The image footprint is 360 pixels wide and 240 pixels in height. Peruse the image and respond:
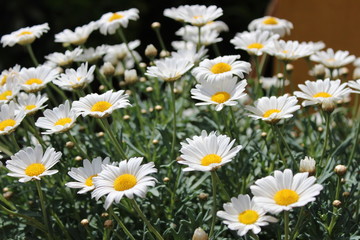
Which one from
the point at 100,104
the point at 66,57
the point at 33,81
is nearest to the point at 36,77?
the point at 33,81

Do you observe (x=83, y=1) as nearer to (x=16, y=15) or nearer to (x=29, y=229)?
(x=16, y=15)

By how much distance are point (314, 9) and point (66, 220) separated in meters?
1.46

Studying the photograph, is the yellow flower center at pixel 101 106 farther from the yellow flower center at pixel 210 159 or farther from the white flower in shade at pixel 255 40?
the white flower in shade at pixel 255 40

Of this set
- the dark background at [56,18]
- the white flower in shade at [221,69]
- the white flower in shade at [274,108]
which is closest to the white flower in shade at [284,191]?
the white flower in shade at [274,108]

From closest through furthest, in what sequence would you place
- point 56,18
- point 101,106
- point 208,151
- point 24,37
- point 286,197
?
point 286,197 → point 208,151 → point 101,106 → point 24,37 → point 56,18

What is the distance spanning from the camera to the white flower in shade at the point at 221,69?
1.13m

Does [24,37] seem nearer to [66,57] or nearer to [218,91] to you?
[66,57]

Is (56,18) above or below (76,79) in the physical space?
below

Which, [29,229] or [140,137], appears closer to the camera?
[29,229]

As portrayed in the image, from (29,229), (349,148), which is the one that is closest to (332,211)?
(349,148)

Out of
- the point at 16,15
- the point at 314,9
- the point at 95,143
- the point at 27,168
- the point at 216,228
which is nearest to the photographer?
the point at 27,168

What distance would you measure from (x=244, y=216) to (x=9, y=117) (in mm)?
491

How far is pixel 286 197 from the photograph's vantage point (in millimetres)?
918

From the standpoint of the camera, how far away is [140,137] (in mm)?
1411
